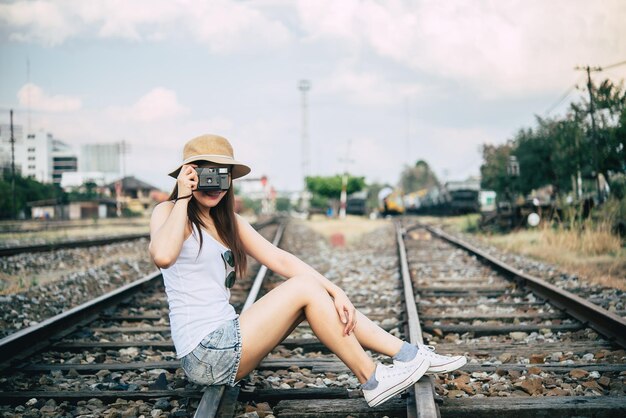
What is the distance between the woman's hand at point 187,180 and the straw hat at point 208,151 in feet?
0.15

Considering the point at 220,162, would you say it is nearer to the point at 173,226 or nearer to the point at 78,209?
the point at 173,226

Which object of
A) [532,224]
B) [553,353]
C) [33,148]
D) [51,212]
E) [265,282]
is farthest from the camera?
[33,148]

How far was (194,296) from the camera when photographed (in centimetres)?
264

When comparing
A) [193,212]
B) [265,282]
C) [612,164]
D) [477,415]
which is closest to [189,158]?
[193,212]

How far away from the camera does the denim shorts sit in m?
2.59

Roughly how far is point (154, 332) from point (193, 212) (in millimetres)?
2085

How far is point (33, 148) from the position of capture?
76.1 metres

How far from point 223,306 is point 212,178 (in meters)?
0.59

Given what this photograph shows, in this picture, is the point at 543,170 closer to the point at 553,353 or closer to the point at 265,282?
the point at 265,282

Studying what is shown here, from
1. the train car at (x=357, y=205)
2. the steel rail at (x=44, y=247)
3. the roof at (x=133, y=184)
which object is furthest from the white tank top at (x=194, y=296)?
the roof at (x=133, y=184)

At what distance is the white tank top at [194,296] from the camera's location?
103 inches

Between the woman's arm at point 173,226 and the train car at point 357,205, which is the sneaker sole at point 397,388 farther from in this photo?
the train car at point 357,205

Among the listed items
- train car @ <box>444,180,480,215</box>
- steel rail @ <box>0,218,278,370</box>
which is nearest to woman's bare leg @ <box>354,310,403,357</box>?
steel rail @ <box>0,218,278,370</box>

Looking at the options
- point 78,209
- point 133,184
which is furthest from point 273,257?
point 133,184
